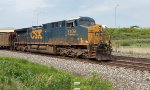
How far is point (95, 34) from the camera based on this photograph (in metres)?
26.9

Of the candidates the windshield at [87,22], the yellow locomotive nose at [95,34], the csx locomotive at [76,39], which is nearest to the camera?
the csx locomotive at [76,39]

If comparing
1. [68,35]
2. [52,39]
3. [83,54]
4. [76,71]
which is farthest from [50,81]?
[52,39]

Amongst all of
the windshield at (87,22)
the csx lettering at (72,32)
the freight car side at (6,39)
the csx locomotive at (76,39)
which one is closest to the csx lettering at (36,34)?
the csx locomotive at (76,39)

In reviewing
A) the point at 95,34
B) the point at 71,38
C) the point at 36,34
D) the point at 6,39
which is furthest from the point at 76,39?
the point at 6,39

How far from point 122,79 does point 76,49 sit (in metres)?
11.9

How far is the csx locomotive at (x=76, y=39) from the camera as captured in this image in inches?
1041

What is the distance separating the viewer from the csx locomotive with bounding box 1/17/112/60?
86.7 feet

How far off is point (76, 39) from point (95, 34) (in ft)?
6.04

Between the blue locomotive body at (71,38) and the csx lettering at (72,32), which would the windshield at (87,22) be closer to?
the blue locomotive body at (71,38)

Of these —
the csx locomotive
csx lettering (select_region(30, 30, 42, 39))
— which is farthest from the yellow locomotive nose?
csx lettering (select_region(30, 30, 42, 39))

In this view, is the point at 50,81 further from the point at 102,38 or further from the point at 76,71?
the point at 102,38

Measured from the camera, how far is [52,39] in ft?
108

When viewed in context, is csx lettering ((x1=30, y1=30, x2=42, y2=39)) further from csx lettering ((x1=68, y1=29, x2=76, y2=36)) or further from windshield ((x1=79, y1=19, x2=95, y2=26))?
windshield ((x1=79, y1=19, x2=95, y2=26))

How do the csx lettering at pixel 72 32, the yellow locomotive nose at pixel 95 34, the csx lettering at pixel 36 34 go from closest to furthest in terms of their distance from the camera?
the yellow locomotive nose at pixel 95 34 → the csx lettering at pixel 72 32 → the csx lettering at pixel 36 34
